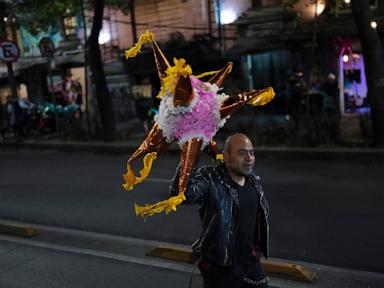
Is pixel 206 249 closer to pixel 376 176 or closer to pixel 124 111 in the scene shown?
pixel 376 176

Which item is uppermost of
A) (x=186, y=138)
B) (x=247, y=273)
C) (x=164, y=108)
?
(x=164, y=108)

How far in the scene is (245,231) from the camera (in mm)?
3219

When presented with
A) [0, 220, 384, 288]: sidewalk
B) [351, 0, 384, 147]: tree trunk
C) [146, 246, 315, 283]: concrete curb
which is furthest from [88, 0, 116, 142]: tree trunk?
[146, 246, 315, 283]: concrete curb

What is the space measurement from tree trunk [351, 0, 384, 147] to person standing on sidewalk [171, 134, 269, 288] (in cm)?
865

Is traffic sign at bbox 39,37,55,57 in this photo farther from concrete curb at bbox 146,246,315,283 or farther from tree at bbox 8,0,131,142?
concrete curb at bbox 146,246,315,283

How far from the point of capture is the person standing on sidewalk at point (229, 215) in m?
3.14

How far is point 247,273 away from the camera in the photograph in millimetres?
3250

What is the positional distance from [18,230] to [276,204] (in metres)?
3.85

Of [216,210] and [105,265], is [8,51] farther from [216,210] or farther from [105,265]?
[216,210]

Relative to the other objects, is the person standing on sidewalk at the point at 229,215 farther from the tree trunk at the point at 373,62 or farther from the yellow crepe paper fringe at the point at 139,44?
the tree trunk at the point at 373,62

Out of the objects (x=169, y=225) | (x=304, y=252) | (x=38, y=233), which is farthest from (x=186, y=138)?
(x=38, y=233)

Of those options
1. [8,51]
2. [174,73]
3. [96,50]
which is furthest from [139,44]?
[8,51]

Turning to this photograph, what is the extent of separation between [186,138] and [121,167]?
942 cm

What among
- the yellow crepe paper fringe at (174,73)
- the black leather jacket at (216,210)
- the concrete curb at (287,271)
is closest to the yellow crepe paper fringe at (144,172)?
→ the black leather jacket at (216,210)
